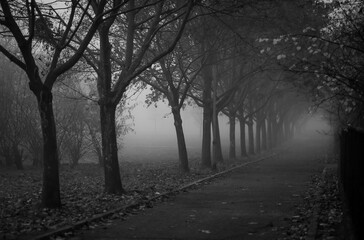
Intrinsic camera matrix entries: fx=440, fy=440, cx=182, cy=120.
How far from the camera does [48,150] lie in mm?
11055

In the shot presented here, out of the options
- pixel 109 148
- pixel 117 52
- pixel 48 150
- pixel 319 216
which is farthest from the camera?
pixel 117 52

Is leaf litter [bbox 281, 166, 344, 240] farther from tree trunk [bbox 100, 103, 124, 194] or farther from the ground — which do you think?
tree trunk [bbox 100, 103, 124, 194]

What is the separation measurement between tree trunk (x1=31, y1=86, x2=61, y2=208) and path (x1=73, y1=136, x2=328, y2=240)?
87.6 inches

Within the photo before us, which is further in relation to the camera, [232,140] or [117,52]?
[232,140]

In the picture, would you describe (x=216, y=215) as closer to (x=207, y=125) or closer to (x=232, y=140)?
(x=207, y=125)

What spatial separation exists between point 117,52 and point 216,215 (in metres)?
13.2

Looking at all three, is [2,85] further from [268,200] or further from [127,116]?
[268,200]

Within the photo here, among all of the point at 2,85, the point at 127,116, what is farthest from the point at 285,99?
the point at 2,85

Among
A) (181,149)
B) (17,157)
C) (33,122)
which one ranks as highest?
(33,122)

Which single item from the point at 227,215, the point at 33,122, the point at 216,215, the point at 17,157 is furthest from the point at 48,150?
the point at 17,157

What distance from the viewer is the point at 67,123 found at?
25922mm

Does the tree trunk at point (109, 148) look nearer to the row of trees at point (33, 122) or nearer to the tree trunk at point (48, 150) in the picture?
the tree trunk at point (48, 150)

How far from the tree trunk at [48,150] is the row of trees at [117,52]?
0.02m

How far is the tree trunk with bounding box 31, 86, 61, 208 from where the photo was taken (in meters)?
11.1
